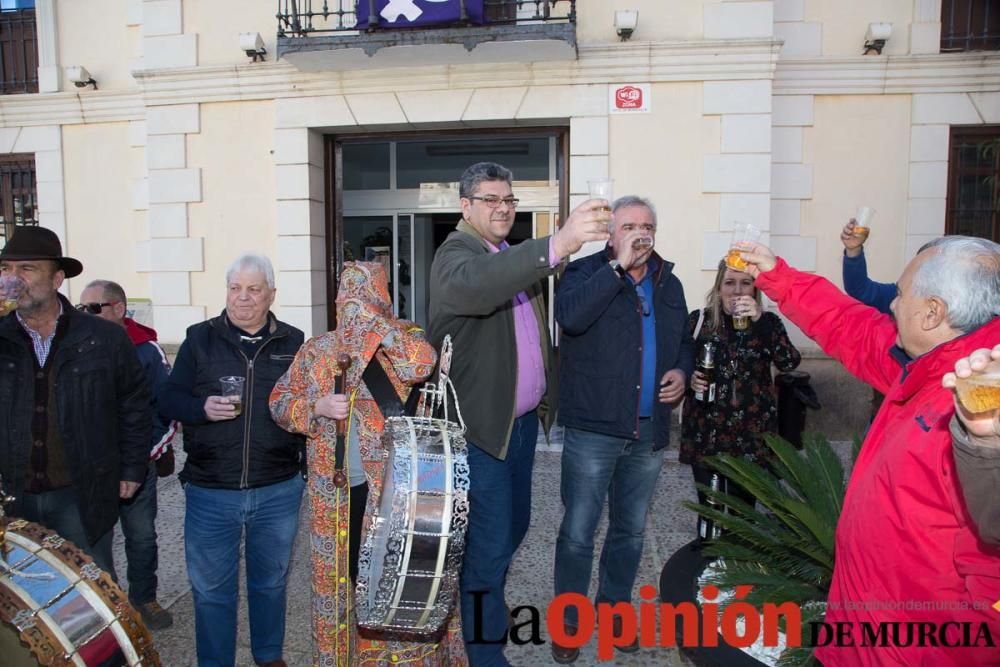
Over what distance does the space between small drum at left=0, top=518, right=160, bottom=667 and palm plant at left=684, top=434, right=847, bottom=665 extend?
2068 mm

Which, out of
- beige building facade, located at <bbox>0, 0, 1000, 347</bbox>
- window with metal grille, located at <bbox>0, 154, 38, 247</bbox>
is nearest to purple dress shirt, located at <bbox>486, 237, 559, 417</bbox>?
beige building facade, located at <bbox>0, 0, 1000, 347</bbox>

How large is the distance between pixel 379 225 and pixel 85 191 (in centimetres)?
398

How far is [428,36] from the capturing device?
6801mm

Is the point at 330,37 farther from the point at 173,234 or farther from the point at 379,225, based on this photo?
the point at 379,225

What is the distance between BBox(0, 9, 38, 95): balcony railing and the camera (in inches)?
352

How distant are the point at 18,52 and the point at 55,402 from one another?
858 centimetres

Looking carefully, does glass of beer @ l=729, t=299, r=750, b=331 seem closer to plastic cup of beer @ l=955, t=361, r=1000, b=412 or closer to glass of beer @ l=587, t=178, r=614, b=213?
glass of beer @ l=587, t=178, r=614, b=213

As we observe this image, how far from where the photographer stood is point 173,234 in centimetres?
798

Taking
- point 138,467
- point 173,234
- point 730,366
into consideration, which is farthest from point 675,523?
point 173,234

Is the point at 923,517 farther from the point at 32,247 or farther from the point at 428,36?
the point at 428,36

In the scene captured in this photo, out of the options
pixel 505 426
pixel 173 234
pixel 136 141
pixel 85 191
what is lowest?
pixel 505 426

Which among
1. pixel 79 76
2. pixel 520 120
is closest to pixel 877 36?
pixel 520 120

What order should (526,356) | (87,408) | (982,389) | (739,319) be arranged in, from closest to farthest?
(982,389) < (87,408) < (526,356) < (739,319)

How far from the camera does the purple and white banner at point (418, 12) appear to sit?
6.83 meters
